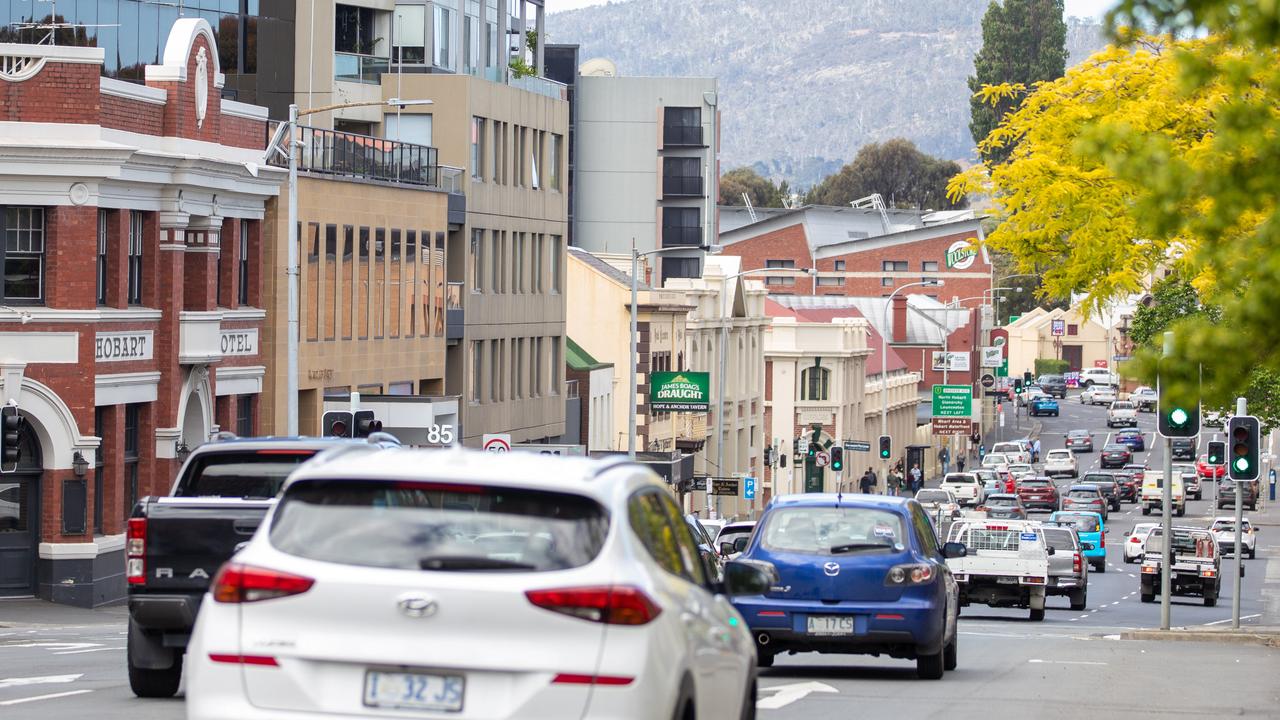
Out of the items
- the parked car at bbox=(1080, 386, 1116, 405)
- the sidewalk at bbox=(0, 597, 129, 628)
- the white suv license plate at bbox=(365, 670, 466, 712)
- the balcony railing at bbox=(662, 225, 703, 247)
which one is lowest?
the sidewalk at bbox=(0, 597, 129, 628)

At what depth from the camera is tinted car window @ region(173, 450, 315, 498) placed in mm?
14820

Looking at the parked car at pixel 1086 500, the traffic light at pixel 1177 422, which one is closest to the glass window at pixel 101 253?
the traffic light at pixel 1177 422

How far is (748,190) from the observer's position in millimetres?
180500

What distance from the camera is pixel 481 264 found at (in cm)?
5678

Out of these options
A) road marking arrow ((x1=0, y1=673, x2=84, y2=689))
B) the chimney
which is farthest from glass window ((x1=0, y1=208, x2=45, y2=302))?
the chimney

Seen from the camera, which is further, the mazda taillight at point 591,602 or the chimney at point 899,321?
the chimney at point 899,321

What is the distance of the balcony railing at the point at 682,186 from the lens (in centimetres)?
10869

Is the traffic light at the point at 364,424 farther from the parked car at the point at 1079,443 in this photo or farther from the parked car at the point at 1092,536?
the parked car at the point at 1079,443

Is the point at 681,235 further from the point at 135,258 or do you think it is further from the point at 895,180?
the point at 895,180

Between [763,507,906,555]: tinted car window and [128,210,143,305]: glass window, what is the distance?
21.2 meters

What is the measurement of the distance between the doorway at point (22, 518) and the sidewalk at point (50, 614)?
367 mm

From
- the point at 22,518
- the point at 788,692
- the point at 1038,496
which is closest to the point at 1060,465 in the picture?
the point at 1038,496

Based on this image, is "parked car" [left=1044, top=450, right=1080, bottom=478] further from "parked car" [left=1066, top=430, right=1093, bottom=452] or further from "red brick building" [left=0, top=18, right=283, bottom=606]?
"red brick building" [left=0, top=18, right=283, bottom=606]

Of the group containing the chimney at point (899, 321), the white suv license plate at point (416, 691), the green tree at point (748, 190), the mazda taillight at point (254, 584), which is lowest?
the white suv license plate at point (416, 691)
